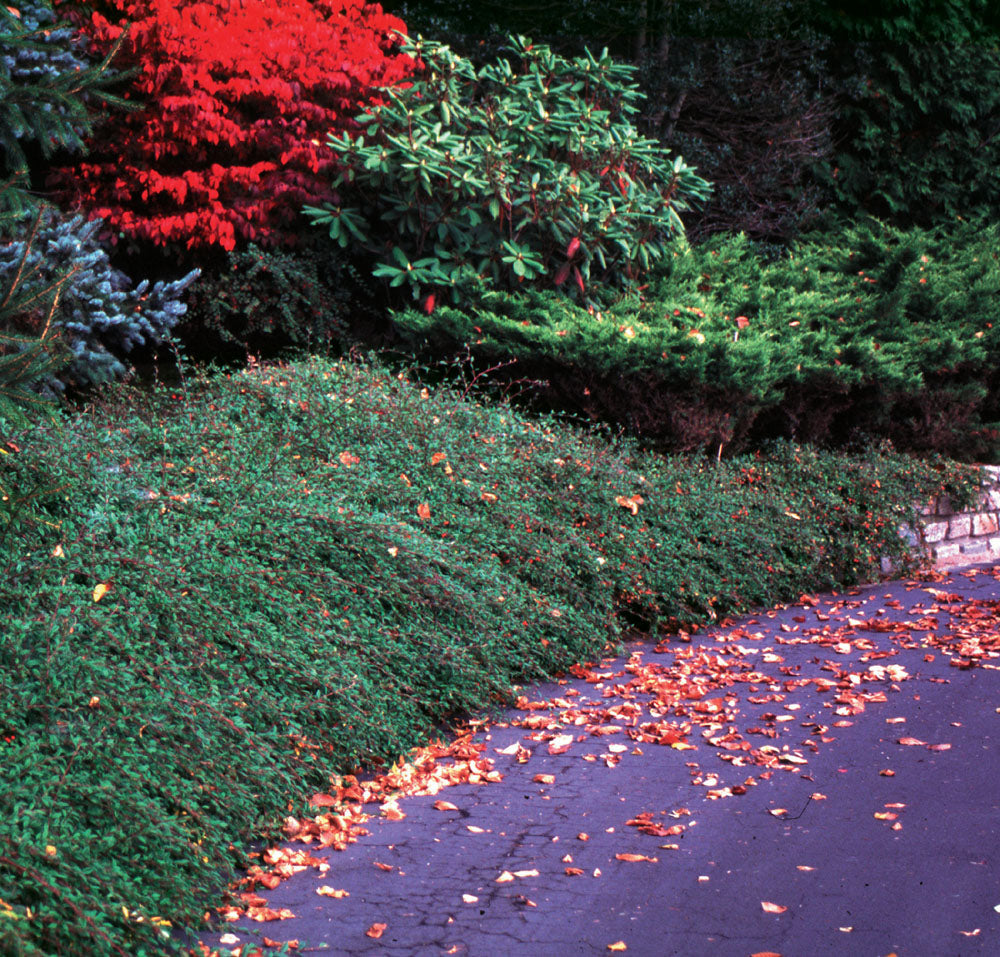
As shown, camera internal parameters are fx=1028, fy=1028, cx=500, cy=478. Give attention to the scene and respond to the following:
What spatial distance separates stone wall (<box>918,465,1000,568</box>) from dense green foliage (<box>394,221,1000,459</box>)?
0.65m

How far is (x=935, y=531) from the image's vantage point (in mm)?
7660

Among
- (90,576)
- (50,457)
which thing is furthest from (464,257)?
(90,576)

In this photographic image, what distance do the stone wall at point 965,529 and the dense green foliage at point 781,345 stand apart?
2.12 feet

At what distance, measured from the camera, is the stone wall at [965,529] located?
7.66 m

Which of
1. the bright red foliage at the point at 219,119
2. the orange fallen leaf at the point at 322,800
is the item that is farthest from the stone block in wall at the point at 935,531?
the orange fallen leaf at the point at 322,800

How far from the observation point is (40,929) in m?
2.33

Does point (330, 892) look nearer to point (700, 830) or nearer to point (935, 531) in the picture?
point (700, 830)

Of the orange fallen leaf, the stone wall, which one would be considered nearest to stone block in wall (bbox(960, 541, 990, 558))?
the stone wall

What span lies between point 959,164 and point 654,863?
36.4 feet

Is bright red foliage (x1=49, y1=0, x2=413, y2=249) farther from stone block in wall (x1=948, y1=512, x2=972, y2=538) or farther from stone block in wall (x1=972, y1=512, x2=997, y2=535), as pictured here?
stone block in wall (x1=972, y1=512, x2=997, y2=535)

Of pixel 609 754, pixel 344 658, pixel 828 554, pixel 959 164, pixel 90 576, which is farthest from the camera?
pixel 959 164

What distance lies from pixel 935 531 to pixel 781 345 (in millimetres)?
1878

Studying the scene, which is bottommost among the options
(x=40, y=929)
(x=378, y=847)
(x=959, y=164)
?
(x=378, y=847)

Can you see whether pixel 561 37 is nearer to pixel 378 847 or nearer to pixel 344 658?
pixel 344 658
